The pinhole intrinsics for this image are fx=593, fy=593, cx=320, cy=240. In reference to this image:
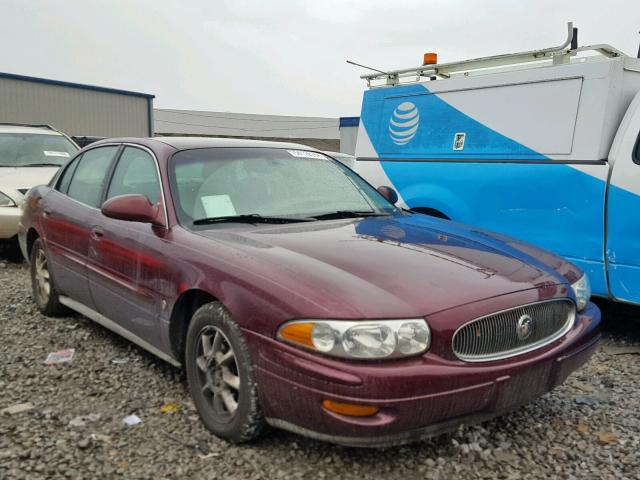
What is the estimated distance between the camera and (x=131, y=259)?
3404 millimetres

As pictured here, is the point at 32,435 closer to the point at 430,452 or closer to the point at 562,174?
the point at 430,452

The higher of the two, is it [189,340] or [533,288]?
[533,288]

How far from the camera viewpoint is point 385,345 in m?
2.28

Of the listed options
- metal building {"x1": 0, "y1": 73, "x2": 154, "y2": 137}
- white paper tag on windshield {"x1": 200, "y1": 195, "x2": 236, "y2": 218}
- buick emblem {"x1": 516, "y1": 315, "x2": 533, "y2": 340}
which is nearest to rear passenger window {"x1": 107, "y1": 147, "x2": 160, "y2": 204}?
white paper tag on windshield {"x1": 200, "y1": 195, "x2": 236, "y2": 218}

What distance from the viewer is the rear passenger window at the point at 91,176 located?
13.5 feet

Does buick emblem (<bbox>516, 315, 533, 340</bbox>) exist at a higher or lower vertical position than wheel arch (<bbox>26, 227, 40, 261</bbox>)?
higher

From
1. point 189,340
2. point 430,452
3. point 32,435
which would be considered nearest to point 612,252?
point 430,452

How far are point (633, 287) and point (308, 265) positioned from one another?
280 cm

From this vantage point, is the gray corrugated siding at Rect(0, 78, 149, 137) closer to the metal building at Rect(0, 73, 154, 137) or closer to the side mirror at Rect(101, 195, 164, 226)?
the metal building at Rect(0, 73, 154, 137)

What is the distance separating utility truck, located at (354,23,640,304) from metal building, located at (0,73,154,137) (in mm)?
17885

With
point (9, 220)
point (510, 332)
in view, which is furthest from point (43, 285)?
point (510, 332)

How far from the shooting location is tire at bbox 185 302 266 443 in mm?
2592

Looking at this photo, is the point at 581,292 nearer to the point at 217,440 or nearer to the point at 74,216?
the point at 217,440

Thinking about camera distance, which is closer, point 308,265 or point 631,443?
point 308,265
